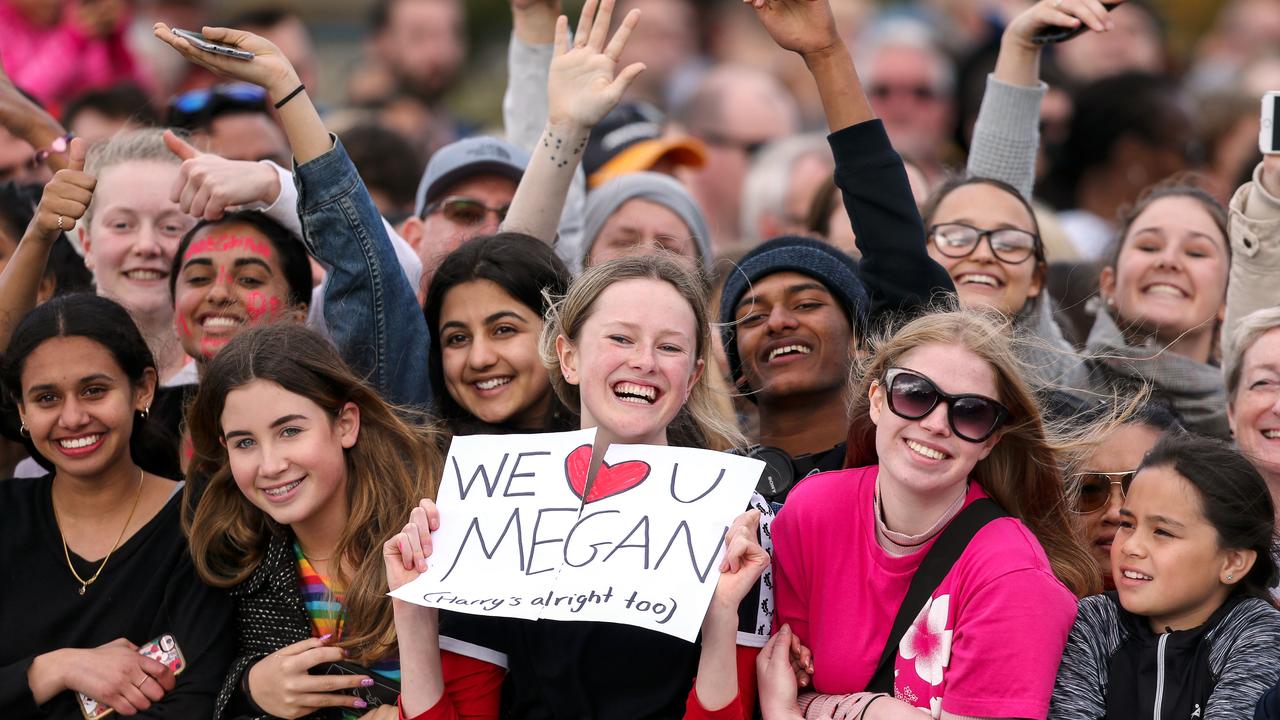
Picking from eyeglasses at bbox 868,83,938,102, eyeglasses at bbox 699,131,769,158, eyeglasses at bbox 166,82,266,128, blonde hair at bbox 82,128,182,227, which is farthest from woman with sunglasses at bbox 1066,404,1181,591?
eyeglasses at bbox 699,131,769,158

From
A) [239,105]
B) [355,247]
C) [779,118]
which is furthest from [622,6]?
[355,247]

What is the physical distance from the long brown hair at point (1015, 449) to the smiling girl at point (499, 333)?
1.16 meters

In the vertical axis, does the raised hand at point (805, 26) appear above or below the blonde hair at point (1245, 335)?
above

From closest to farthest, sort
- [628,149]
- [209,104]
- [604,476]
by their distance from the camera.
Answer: [604,476], [628,149], [209,104]

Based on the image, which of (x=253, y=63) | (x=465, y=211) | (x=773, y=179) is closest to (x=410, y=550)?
(x=253, y=63)

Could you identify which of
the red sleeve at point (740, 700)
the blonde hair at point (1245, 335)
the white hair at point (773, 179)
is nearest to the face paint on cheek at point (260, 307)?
the red sleeve at point (740, 700)

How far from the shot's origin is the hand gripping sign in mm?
3681

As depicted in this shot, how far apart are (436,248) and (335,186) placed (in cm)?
112

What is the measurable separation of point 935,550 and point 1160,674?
0.61 metres

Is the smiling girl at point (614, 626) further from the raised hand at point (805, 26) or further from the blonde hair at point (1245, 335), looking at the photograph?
the blonde hair at point (1245, 335)

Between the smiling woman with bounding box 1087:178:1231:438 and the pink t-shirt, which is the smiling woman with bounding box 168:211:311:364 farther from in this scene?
the smiling woman with bounding box 1087:178:1231:438

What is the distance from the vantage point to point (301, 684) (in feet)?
13.4

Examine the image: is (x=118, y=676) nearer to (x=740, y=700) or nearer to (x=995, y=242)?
(x=740, y=700)

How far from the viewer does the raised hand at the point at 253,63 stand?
4.45m
